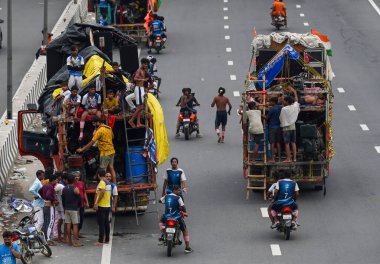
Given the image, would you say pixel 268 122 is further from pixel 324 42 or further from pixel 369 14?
pixel 369 14

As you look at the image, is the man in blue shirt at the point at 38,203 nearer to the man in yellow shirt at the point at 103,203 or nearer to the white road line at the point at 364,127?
the man in yellow shirt at the point at 103,203

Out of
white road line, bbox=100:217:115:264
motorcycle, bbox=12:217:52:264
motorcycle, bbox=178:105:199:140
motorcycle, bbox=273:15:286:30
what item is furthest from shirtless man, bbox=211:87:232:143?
motorcycle, bbox=273:15:286:30

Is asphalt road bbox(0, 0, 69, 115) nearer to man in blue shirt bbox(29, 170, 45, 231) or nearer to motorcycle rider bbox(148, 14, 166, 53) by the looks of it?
motorcycle rider bbox(148, 14, 166, 53)

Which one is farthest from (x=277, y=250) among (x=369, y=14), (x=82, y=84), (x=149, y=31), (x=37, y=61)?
(x=369, y=14)

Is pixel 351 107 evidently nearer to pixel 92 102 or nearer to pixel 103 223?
pixel 92 102

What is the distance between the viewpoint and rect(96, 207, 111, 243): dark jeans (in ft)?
117

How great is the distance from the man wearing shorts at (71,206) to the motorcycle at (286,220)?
4.50 metres

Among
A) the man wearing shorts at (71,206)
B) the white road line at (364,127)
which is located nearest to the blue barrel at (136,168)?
the man wearing shorts at (71,206)

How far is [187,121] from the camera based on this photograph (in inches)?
1875

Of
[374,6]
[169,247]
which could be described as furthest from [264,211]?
[374,6]

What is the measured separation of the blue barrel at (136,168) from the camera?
3791 cm

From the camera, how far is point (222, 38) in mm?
65375

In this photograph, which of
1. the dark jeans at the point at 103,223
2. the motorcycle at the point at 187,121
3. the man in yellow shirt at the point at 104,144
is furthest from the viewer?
the motorcycle at the point at 187,121

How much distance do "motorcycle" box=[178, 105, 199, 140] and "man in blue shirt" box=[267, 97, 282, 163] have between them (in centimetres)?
760
